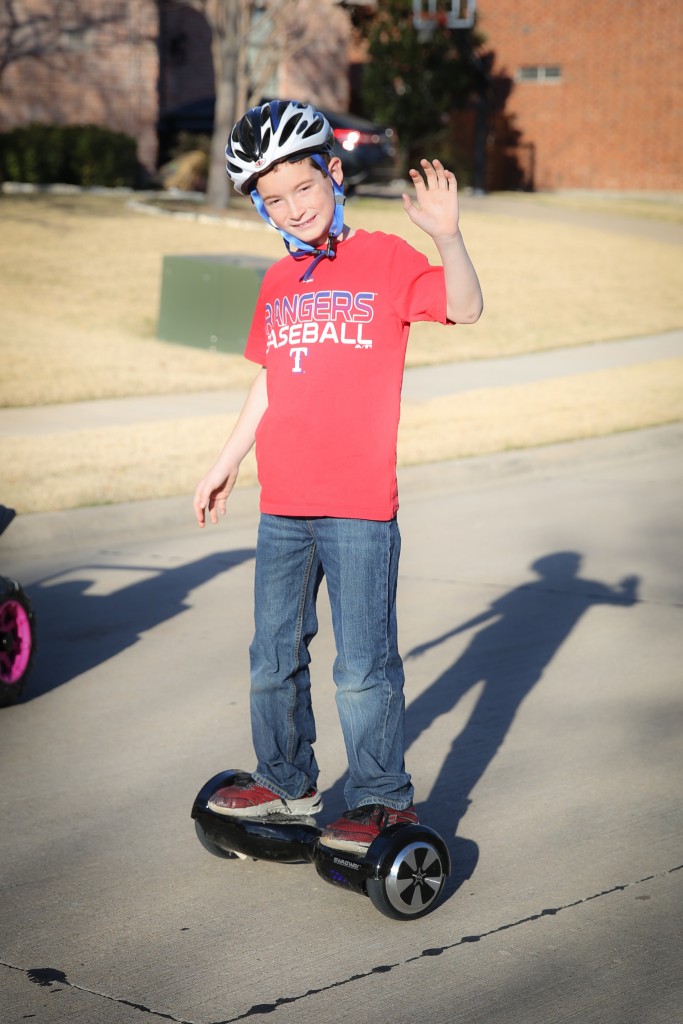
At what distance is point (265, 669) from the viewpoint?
3.88 meters

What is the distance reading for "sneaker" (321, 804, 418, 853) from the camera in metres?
3.74

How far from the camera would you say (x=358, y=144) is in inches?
1008

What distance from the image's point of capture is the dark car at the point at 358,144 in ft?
96.4

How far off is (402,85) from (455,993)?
35625 mm

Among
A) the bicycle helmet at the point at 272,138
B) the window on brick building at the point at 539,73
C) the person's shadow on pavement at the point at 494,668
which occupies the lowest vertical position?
the person's shadow on pavement at the point at 494,668

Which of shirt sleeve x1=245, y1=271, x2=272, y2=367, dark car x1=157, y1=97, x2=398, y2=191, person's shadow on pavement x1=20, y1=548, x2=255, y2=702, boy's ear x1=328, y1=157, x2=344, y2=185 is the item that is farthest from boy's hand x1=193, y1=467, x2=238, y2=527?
dark car x1=157, y1=97, x2=398, y2=191

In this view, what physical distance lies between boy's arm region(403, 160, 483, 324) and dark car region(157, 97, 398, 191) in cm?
2291

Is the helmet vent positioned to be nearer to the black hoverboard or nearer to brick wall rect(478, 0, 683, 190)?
the black hoverboard

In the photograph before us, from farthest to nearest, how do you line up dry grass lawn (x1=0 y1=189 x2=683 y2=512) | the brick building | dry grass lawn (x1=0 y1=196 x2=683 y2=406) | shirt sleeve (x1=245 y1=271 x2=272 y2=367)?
the brick building, dry grass lawn (x1=0 y1=196 x2=683 y2=406), dry grass lawn (x1=0 y1=189 x2=683 y2=512), shirt sleeve (x1=245 y1=271 x2=272 y2=367)

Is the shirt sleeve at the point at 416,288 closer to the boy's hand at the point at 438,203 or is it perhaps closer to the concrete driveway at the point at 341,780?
the boy's hand at the point at 438,203

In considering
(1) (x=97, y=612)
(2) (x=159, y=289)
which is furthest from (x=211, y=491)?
A: (2) (x=159, y=289)

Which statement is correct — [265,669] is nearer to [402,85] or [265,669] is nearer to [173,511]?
[173,511]

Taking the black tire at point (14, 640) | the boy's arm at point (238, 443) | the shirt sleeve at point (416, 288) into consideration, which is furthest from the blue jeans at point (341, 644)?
the black tire at point (14, 640)

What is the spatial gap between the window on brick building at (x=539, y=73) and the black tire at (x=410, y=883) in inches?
1499
